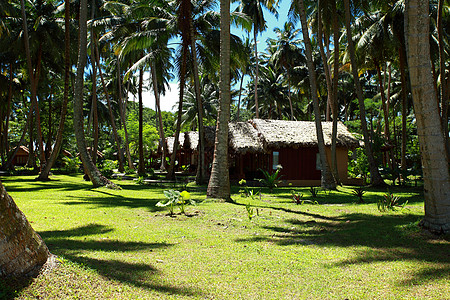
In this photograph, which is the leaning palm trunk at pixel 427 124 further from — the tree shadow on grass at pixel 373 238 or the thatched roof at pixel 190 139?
the thatched roof at pixel 190 139

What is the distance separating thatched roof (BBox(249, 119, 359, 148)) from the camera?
19.7 metres

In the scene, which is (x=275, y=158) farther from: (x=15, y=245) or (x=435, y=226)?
(x=15, y=245)

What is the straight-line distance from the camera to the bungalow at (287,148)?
1986 cm

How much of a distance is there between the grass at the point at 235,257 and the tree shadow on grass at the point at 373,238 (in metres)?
0.01

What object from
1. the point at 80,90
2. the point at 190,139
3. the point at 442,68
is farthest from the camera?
the point at 190,139

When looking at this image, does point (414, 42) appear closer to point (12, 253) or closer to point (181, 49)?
point (12, 253)

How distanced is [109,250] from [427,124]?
522 centimetres

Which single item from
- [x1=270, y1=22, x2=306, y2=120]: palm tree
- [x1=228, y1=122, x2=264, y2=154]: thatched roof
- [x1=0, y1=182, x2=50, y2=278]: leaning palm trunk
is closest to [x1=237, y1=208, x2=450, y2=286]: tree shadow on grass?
[x1=0, y1=182, x2=50, y2=278]: leaning palm trunk

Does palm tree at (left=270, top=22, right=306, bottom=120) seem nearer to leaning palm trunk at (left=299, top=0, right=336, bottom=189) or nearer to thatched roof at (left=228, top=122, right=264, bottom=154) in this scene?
thatched roof at (left=228, top=122, right=264, bottom=154)

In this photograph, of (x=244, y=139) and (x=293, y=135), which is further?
(x=293, y=135)

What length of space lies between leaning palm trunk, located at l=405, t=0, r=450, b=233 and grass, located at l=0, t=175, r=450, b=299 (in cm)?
46

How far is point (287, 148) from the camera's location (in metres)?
20.5

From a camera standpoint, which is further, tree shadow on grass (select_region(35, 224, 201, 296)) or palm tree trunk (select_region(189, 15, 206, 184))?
palm tree trunk (select_region(189, 15, 206, 184))

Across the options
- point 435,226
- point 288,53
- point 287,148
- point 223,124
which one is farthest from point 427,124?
point 288,53
